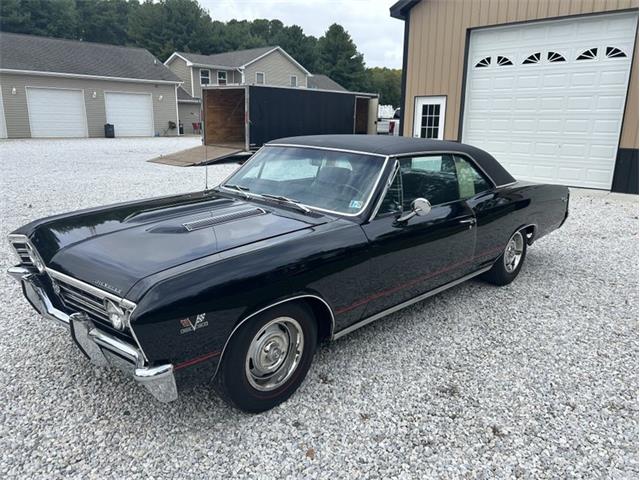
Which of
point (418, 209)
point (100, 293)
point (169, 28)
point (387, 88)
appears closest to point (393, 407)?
point (418, 209)

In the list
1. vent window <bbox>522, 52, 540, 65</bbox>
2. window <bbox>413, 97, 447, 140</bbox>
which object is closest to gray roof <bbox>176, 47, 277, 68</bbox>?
window <bbox>413, 97, 447, 140</bbox>

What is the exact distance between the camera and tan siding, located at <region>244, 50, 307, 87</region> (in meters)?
38.7

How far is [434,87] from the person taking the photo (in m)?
12.6

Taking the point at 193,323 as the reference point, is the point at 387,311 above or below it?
below

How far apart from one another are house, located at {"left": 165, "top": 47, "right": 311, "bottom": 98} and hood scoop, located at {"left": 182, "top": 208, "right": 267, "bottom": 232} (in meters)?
36.8

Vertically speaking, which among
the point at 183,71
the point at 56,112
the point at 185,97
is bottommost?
the point at 56,112

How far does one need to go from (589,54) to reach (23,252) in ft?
37.2

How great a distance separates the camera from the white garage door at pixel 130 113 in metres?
27.2

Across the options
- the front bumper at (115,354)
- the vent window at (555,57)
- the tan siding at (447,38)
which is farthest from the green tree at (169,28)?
the front bumper at (115,354)

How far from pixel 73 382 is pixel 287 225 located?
172 cm

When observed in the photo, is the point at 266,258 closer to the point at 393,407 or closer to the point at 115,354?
the point at 115,354

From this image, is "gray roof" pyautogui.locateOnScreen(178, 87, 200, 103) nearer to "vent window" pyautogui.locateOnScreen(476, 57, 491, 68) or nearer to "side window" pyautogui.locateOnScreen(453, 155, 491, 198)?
"vent window" pyautogui.locateOnScreen(476, 57, 491, 68)

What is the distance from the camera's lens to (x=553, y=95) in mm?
10781

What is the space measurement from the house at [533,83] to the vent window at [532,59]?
0.08 feet
